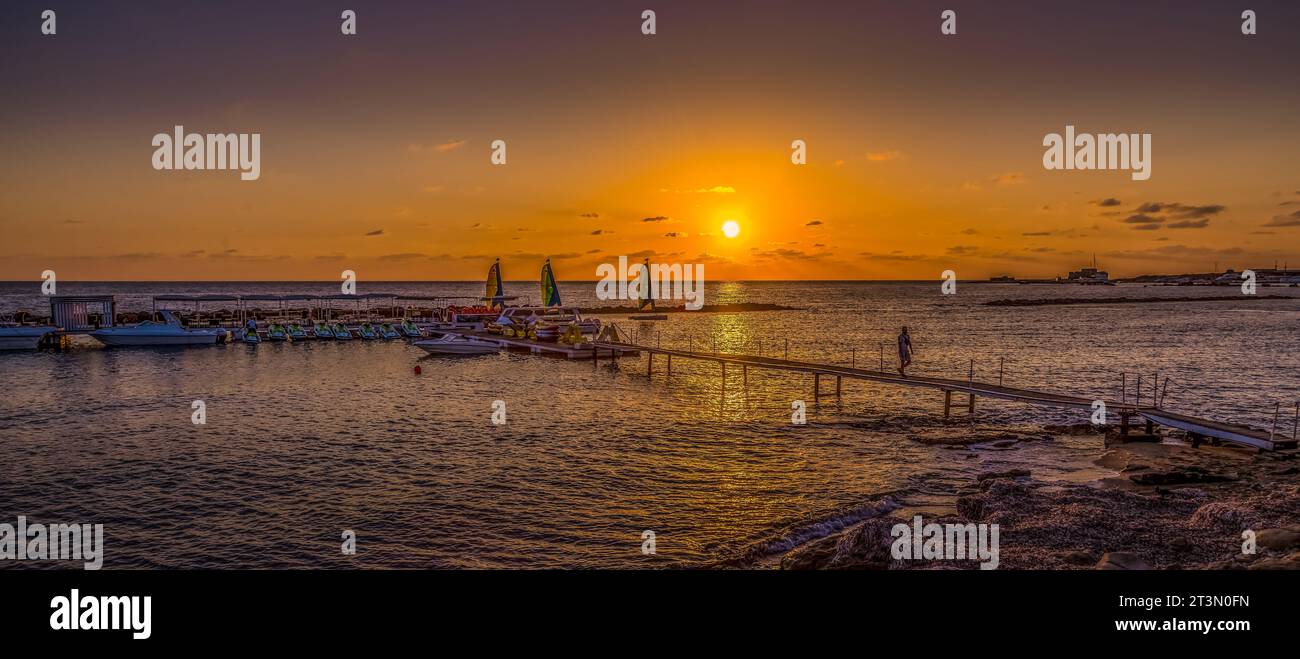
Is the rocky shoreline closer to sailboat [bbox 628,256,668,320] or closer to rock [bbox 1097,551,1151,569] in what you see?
rock [bbox 1097,551,1151,569]

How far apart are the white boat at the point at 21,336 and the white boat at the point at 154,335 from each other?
12.5 feet

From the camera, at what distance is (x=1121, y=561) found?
42.9ft

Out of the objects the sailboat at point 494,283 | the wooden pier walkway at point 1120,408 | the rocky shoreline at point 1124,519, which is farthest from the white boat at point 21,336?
the rocky shoreline at point 1124,519

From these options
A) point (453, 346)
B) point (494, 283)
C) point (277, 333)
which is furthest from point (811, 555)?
point (494, 283)

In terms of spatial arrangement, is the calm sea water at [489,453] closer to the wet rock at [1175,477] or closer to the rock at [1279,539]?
the wet rock at [1175,477]

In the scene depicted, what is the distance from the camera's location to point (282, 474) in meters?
23.2

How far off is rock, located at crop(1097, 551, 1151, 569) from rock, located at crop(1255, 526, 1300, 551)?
2.38 metres

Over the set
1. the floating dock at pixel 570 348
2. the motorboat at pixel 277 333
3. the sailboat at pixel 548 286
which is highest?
the sailboat at pixel 548 286

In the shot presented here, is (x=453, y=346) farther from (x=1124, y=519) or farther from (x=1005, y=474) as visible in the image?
(x=1124, y=519)

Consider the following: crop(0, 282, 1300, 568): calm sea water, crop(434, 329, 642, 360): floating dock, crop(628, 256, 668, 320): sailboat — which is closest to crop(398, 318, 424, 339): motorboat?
crop(434, 329, 642, 360): floating dock

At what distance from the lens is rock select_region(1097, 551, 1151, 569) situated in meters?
12.7

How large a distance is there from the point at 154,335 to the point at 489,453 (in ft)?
191

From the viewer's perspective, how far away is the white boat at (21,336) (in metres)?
64.8
